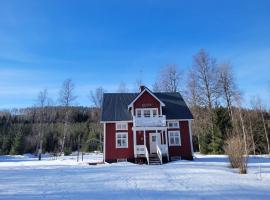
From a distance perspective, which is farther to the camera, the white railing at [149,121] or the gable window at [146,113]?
the gable window at [146,113]

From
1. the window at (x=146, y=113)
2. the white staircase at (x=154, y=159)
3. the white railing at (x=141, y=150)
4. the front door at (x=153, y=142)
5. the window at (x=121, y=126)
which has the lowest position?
the white staircase at (x=154, y=159)

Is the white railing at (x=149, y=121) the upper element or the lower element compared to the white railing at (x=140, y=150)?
upper

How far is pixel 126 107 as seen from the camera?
28.8m

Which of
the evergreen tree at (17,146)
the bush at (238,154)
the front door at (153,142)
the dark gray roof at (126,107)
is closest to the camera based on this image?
the bush at (238,154)

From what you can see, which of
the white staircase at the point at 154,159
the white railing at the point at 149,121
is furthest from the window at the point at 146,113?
the white staircase at the point at 154,159

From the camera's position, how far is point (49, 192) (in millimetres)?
9445

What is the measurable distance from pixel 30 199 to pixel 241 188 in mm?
7673

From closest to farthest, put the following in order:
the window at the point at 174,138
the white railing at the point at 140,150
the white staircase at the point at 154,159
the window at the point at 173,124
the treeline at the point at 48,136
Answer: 1. the white staircase at the point at 154,159
2. the white railing at the point at 140,150
3. the window at the point at 174,138
4. the window at the point at 173,124
5. the treeline at the point at 48,136

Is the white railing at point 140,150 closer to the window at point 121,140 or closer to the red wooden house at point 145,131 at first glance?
the red wooden house at point 145,131

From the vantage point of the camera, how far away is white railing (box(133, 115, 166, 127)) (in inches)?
1019

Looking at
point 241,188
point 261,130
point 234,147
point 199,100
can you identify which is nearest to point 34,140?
point 199,100

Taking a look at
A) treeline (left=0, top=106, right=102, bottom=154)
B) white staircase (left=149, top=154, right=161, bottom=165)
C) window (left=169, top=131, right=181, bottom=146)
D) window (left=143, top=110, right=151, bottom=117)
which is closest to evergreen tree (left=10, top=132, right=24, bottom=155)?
treeline (left=0, top=106, right=102, bottom=154)

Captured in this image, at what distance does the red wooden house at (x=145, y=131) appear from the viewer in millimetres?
26016

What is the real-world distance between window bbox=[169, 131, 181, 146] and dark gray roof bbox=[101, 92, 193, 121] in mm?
1578
